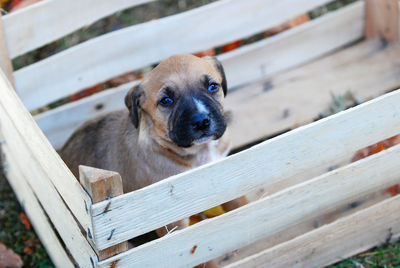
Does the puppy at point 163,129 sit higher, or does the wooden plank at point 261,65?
the puppy at point 163,129

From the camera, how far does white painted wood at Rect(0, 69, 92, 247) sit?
301 cm

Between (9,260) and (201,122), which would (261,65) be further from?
(9,260)

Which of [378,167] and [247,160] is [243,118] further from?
[247,160]

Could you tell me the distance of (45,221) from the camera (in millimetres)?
4168

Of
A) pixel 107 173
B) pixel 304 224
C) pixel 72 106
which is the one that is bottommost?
pixel 304 224

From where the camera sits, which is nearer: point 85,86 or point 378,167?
point 378,167

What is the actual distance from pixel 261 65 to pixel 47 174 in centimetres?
269

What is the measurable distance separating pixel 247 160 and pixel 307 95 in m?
2.49

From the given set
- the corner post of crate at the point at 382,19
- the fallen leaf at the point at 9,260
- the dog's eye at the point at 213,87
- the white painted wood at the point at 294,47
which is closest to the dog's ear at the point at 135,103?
the dog's eye at the point at 213,87

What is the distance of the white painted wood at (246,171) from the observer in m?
2.91

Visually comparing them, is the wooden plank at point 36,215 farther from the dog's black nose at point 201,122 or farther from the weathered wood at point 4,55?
the dog's black nose at point 201,122

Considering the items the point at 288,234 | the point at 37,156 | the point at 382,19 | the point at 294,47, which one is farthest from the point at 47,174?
the point at 382,19

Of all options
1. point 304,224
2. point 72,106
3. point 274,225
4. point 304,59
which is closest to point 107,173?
point 274,225

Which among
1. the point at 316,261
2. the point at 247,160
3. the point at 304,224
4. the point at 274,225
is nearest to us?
the point at 247,160
